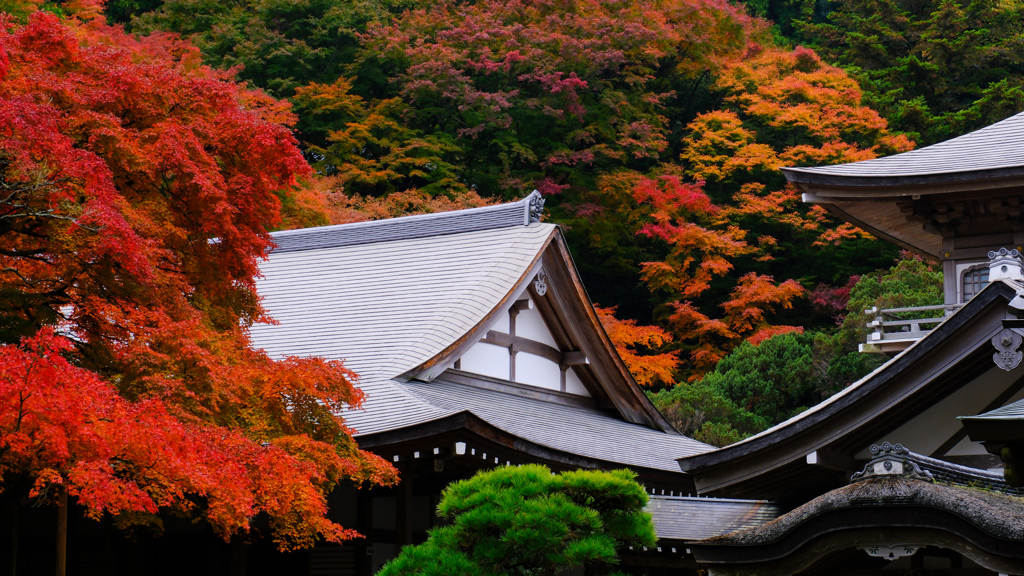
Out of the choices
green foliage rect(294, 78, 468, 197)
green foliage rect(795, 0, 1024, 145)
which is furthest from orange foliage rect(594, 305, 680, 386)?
green foliage rect(795, 0, 1024, 145)

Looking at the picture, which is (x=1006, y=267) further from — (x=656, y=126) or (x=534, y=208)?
(x=656, y=126)

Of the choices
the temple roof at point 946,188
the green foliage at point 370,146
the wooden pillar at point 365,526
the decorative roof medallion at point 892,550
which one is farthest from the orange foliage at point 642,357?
the decorative roof medallion at point 892,550

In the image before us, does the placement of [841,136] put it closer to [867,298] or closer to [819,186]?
[867,298]

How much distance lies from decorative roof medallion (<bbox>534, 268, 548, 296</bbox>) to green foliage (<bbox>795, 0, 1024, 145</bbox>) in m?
14.9

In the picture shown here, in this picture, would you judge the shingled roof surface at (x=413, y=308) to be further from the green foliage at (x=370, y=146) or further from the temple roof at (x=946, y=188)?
the green foliage at (x=370, y=146)

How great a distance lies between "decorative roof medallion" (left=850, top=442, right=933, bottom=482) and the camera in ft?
16.7

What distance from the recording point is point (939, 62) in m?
24.9

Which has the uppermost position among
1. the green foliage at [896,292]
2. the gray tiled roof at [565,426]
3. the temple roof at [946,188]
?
the green foliage at [896,292]

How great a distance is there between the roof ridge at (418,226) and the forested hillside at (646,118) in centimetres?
507

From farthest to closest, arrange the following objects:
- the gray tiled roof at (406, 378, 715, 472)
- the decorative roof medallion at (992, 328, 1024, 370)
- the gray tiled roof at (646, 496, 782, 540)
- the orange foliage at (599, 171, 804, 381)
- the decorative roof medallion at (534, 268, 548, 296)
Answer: the orange foliage at (599, 171, 804, 381)
the decorative roof medallion at (534, 268, 548, 296)
the gray tiled roof at (406, 378, 715, 472)
the gray tiled roof at (646, 496, 782, 540)
the decorative roof medallion at (992, 328, 1024, 370)

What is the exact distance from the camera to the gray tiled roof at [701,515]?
852cm

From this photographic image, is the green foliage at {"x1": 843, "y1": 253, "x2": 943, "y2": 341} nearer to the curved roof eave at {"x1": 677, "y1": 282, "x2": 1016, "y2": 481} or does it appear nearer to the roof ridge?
the roof ridge

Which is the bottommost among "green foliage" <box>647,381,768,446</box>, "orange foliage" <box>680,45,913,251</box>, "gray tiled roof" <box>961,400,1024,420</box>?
"gray tiled roof" <box>961,400,1024,420</box>

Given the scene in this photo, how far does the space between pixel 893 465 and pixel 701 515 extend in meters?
4.36
